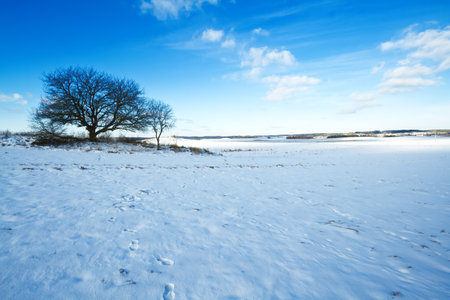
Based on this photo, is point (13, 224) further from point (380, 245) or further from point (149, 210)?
point (380, 245)

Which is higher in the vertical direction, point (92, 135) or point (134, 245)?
point (92, 135)

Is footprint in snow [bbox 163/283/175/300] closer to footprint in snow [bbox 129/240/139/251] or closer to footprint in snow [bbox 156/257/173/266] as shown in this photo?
footprint in snow [bbox 156/257/173/266]

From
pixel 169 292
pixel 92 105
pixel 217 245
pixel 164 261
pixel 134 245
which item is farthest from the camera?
pixel 92 105

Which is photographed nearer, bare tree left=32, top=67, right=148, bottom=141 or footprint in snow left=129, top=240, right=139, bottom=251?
footprint in snow left=129, top=240, right=139, bottom=251

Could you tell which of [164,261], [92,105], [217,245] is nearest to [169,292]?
[164,261]

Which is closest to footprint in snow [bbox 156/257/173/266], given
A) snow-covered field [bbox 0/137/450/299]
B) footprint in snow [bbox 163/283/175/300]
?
snow-covered field [bbox 0/137/450/299]

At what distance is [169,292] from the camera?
2.17 meters

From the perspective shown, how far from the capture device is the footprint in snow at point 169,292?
6.90 feet

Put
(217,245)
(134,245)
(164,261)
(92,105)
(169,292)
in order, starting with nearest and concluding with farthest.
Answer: (169,292) → (164,261) → (134,245) → (217,245) → (92,105)

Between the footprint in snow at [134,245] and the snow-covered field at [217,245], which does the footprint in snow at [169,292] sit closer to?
the snow-covered field at [217,245]

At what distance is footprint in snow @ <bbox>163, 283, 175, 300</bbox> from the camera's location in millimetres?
2104

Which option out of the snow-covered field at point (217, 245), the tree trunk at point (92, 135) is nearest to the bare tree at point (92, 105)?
the tree trunk at point (92, 135)

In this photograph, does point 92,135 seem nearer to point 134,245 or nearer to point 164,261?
point 134,245

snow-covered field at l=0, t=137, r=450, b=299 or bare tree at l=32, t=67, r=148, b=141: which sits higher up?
bare tree at l=32, t=67, r=148, b=141
